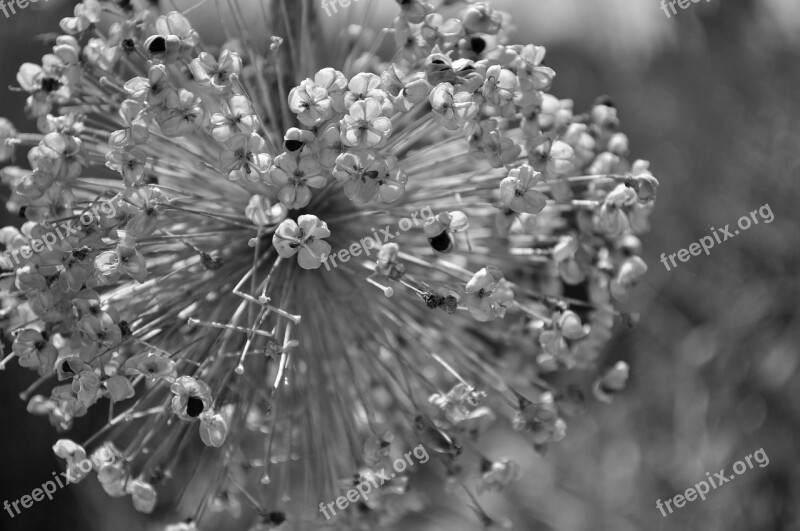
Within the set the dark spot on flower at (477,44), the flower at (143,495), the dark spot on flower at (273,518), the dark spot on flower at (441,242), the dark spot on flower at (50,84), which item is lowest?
the dark spot on flower at (273,518)

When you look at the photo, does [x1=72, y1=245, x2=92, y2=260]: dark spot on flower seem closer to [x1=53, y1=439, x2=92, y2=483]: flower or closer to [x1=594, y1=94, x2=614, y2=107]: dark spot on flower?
[x1=53, y1=439, x2=92, y2=483]: flower

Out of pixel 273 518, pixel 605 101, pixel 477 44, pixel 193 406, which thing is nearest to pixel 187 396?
pixel 193 406

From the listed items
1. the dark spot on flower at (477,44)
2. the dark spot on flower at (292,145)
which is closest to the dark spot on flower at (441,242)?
the dark spot on flower at (292,145)

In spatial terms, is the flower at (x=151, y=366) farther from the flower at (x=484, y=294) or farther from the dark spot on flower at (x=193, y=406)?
the flower at (x=484, y=294)

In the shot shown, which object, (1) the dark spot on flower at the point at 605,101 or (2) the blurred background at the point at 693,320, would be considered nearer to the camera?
(1) the dark spot on flower at the point at 605,101

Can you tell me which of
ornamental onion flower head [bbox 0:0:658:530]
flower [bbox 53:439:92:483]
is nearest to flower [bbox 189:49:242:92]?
ornamental onion flower head [bbox 0:0:658:530]

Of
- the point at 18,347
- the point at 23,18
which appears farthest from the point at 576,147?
the point at 23,18

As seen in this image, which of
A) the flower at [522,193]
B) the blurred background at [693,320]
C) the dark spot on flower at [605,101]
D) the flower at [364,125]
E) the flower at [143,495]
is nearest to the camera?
the flower at [364,125]
